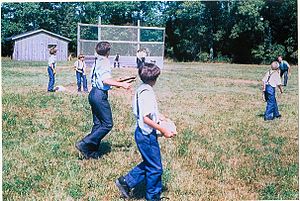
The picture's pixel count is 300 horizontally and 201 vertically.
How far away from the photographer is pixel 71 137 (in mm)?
4387

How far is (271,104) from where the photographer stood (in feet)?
16.0

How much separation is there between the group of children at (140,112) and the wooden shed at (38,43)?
0.28 feet

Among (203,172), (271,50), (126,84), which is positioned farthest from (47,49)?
(271,50)

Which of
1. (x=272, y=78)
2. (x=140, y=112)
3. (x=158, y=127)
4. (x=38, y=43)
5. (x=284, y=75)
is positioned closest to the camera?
(x=158, y=127)

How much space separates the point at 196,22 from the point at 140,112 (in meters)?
1.68

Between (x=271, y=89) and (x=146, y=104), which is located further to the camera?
(x=271, y=89)

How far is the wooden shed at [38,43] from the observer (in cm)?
426

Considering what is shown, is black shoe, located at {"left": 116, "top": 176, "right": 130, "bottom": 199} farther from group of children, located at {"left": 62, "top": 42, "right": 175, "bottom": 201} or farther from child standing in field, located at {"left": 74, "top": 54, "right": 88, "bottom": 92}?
child standing in field, located at {"left": 74, "top": 54, "right": 88, "bottom": 92}

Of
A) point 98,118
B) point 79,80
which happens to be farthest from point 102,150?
point 79,80

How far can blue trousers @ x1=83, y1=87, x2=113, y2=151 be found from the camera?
396 cm

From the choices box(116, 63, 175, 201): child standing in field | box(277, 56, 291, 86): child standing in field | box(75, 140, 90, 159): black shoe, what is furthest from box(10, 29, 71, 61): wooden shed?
box(277, 56, 291, 86): child standing in field

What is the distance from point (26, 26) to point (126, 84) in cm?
134

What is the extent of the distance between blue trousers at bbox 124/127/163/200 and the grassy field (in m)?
0.22

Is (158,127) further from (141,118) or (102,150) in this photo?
(102,150)
